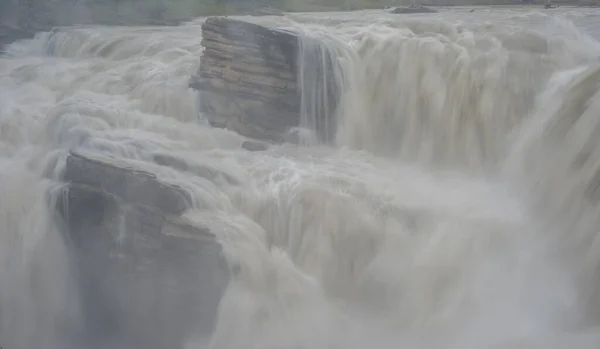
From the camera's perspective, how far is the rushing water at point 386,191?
15.0 feet

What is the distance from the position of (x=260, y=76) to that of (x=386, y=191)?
5.48ft

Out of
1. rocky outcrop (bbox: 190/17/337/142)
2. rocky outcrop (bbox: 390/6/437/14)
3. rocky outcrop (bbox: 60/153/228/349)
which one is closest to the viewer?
rocky outcrop (bbox: 60/153/228/349)

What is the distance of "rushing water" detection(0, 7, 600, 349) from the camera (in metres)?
4.57

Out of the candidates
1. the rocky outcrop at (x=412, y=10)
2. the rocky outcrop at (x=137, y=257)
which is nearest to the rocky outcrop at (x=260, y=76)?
the rocky outcrop at (x=137, y=257)

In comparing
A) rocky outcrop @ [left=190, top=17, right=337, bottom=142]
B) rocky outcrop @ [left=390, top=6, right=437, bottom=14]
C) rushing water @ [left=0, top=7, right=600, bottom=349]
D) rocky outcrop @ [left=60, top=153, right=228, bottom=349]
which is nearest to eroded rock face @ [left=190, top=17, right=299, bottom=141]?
rocky outcrop @ [left=190, top=17, right=337, bottom=142]

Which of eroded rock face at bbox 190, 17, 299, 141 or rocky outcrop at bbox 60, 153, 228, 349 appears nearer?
rocky outcrop at bbox 60, 153, 228, 349

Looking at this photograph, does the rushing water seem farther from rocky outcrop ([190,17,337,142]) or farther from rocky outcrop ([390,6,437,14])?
rocky outcrop ([390,6,437,14])

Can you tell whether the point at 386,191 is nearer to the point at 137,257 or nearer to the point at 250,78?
the point at 250,78

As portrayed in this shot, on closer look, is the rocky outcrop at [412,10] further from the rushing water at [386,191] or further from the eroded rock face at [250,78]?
the eroded rock face at [250,78]

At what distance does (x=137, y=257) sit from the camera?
5.02 m

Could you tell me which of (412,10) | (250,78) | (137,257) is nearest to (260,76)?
(250,78)

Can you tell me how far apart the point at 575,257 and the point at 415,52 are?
8.35 ft

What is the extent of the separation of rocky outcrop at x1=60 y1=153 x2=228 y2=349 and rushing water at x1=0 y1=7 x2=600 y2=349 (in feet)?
0.47

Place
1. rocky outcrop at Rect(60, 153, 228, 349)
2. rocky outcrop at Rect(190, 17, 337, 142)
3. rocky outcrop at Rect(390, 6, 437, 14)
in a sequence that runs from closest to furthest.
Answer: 1. rocky outcrop at Rect(60, 153, 228, 349)
2. rocky outcrop at Rect(190, 17, 337, 142)
3. rocky outcrop at Rect(390, 6, 437, 14)
